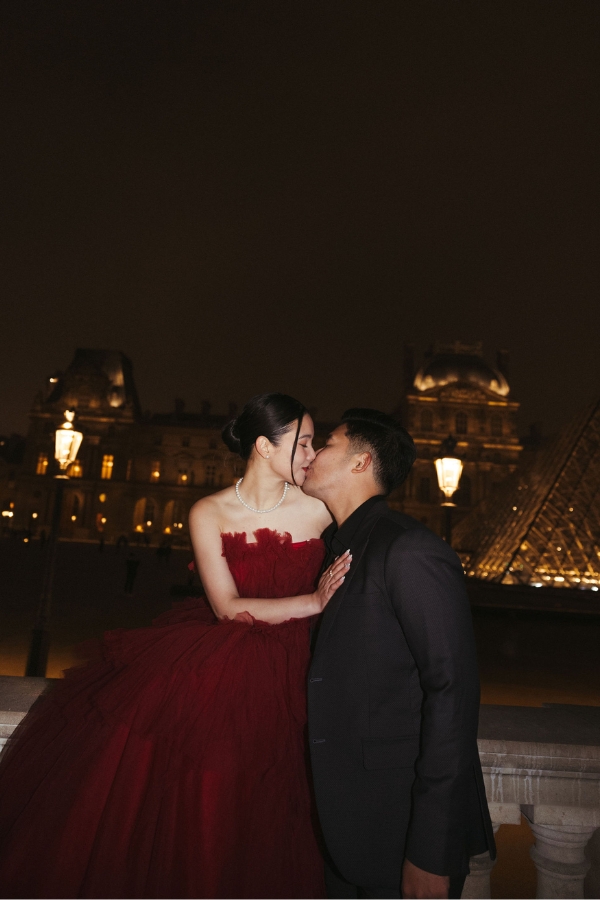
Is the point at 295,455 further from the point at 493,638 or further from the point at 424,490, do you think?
the point at 424,490

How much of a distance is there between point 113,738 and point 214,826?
0.94 ft

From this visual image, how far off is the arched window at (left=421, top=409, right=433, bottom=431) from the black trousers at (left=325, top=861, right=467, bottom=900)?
47123mm

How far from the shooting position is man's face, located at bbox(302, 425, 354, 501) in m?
1.54

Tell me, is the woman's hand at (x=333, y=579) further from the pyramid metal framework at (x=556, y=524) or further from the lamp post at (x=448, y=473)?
the pyramid metal framework at (x=556, y=524)

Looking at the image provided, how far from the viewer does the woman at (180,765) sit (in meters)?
1.34

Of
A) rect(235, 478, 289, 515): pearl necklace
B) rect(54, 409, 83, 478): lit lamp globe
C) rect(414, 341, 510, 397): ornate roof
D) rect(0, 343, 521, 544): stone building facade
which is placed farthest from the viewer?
rect(414, 341, 510, 397): ornate roof

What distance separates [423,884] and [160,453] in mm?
50435

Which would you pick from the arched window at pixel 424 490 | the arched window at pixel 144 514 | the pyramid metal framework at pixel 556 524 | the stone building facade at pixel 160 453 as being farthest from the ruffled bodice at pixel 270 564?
the arched window at pixel 144 514

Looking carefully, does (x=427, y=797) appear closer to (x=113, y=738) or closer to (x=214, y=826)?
(x=214, y=826)

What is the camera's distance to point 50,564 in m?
5.25

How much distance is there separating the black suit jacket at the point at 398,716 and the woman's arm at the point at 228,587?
84 millimetres

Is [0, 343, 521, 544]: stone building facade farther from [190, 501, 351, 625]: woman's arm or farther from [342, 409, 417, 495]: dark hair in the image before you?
[342, 409, 417, 495]: dark hair

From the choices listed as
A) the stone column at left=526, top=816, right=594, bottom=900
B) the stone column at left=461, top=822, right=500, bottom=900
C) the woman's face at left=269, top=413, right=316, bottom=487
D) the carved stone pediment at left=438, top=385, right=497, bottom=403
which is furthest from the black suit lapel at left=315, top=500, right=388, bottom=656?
the carved stone pediment at left=438, top=385, right=497, bottom=403

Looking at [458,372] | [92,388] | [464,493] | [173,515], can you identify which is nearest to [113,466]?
[173,515]
